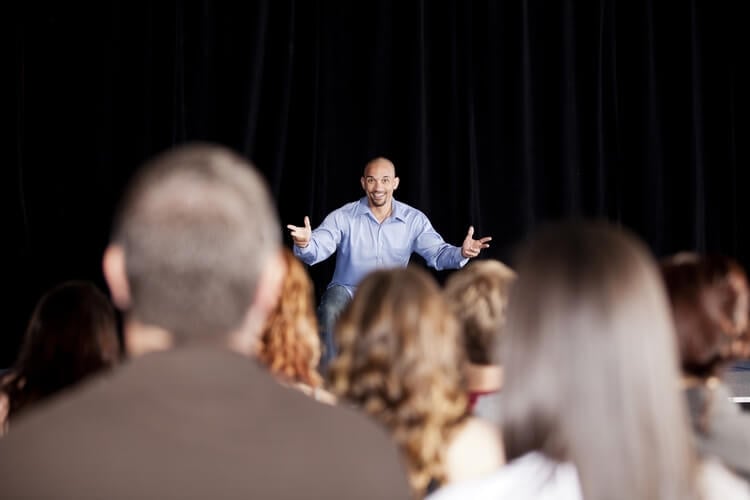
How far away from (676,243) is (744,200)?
1.65 feet

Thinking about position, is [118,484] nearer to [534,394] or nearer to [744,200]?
[534,394]

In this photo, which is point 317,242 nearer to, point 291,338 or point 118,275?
point 291,338

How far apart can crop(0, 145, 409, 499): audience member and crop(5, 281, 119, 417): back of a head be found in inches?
38.4

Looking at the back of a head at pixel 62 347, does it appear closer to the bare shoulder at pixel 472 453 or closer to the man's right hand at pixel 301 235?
the bare shoulder at pixel 472 453

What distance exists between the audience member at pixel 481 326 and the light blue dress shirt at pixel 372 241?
100.0 inches

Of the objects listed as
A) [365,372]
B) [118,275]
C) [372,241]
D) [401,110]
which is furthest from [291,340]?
[401,110]

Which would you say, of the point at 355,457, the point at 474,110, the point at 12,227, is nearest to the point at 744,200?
the point at 474,110

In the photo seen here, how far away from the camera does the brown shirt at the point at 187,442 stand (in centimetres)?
62

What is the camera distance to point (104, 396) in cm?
65

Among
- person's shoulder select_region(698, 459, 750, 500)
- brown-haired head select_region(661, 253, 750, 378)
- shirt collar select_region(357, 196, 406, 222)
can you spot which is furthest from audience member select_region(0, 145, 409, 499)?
shirt collar select_region(357, 196, 406, 222)

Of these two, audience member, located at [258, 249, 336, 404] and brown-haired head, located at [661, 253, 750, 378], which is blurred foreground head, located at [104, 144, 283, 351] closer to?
brown-haired head, located at [661, 253, 750, 378]

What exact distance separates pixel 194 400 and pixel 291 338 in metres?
1.31

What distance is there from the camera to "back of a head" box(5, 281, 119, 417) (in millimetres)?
1655

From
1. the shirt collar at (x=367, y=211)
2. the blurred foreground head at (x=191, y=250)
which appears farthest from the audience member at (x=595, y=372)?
the shirt collar at (x=367, y=211)
